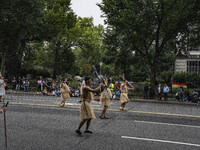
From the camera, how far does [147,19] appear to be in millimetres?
21531

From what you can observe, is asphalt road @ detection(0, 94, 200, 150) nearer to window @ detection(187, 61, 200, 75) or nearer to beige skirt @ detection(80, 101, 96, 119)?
beige skirt @ detection(80, 101, 96, 119)

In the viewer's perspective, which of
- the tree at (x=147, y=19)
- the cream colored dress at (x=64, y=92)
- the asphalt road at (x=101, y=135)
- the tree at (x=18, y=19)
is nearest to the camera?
the asphalt road at (x=101, y=135)

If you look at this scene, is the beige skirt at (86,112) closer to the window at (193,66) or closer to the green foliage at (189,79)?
the green foliage at (189,79)

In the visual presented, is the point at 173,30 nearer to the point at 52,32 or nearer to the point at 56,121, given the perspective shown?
the point at 52,32

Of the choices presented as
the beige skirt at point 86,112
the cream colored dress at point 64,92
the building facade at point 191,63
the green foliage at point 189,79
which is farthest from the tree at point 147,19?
the beige skirt at point 86,112

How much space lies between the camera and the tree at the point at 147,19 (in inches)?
837

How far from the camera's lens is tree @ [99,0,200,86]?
21.2 metres

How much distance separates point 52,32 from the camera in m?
29.6

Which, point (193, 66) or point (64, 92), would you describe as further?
point (193, 66)


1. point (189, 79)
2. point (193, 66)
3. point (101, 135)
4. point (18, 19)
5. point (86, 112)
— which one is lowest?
point (101, 135)

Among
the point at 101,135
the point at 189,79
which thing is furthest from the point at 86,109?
the point at 189,79

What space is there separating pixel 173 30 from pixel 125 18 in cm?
523

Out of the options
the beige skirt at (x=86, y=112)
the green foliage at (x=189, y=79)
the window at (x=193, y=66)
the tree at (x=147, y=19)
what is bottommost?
the beige skirt at (x=86, y=112)

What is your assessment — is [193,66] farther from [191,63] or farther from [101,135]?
[101,135]
